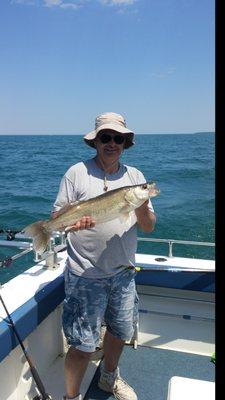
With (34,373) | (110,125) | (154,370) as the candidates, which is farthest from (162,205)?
(34,373)

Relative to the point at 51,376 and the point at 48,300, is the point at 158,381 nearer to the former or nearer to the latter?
the point at 51,376

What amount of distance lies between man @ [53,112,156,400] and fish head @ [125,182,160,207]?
0.10 meters

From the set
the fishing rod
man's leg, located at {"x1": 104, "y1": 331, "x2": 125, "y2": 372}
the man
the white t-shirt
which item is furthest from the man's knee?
the white t-shirt

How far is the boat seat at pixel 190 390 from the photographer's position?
5.20 feet

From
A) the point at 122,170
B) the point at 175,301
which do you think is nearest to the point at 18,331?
the point at 122,170

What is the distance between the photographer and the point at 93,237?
8.32ft

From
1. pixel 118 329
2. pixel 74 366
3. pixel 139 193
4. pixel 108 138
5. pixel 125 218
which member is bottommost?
pixel 74 366

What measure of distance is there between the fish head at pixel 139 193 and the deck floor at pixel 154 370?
5.39 feet

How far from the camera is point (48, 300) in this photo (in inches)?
119

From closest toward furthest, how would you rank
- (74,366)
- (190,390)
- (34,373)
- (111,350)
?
1. (190,390)
2. (34,373)
3. (74,366)
4. (111,350)

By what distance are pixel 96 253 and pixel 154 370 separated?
5.15 ft

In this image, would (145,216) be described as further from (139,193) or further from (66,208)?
(66,208)

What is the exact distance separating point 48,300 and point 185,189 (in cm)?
1532
